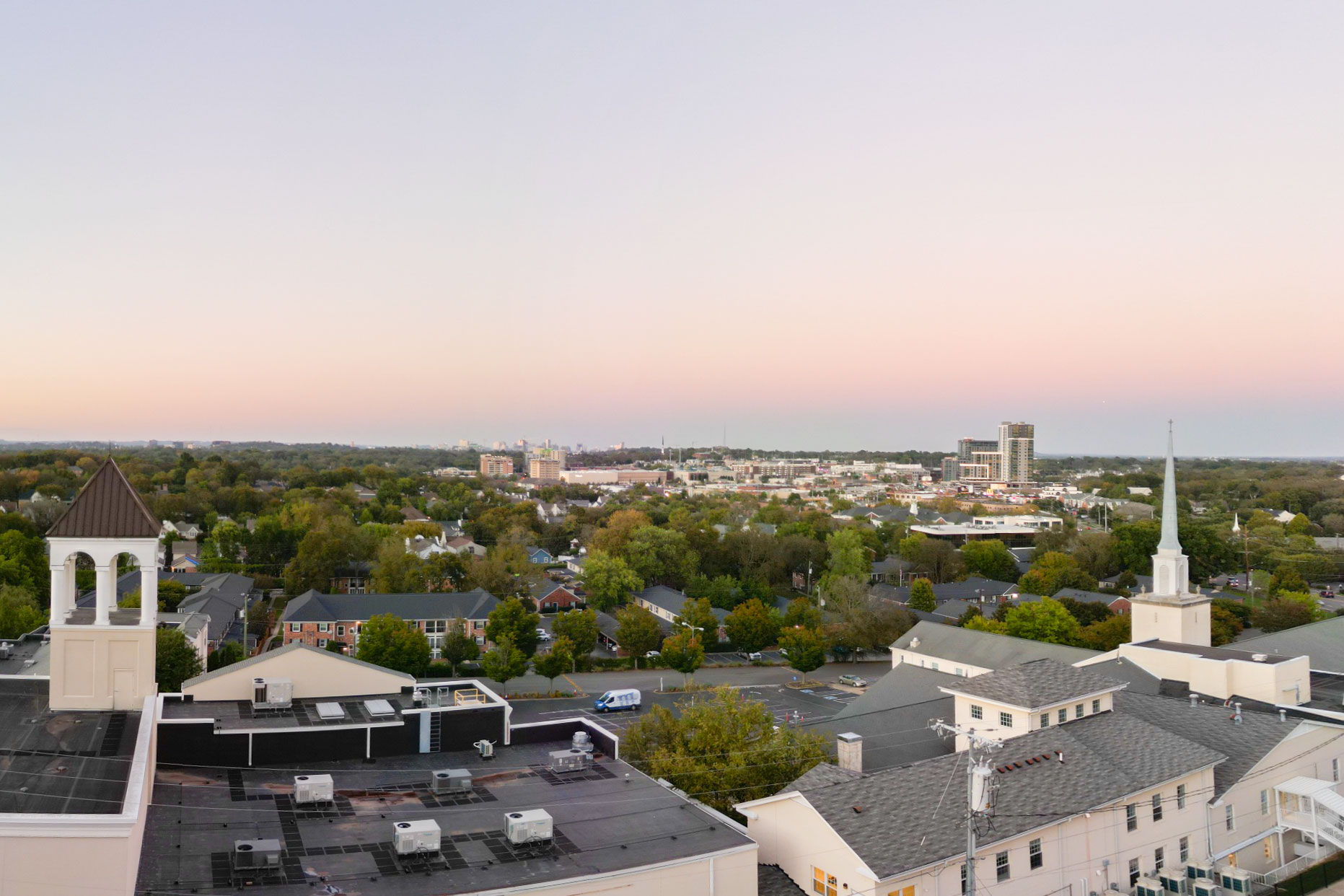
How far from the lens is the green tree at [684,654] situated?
4734 centimetres

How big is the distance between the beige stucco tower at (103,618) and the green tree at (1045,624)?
4065 centimetres

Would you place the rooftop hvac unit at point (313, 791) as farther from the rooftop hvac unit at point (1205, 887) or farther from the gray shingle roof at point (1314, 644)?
the gray shingle roof at point (1314, 644)

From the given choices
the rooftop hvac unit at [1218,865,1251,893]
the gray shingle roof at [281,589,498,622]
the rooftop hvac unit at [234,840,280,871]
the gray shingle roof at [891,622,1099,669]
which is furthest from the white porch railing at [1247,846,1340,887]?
the gray shingle roof at [281,589,498,622]

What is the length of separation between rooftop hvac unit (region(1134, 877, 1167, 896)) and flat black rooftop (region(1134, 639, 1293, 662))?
1461 cm

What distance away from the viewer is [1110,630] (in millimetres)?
46031

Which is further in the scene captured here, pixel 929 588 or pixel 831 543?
pixel 831 543

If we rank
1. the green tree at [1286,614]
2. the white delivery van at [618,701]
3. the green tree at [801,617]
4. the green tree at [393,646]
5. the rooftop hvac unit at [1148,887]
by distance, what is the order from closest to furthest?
the rooftop hvac unit at [1148,887], the white delivery van at [618,701], the green tree at [393,646], the green tree at [1286,614], the green tree at [801,617]

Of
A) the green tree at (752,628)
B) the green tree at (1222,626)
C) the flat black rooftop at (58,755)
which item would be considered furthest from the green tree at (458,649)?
the green tree at (1222,626)

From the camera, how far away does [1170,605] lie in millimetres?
37594

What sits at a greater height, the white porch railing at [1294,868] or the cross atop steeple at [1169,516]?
the cross atop steeple at [1169,516]

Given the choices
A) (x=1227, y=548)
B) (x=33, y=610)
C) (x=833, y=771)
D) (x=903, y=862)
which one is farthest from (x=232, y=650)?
(x=1227, y=548)

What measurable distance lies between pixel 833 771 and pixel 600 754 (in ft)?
18.4

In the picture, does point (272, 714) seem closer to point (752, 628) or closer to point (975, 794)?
point (975, 794)

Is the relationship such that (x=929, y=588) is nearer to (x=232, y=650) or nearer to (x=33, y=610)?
(x=232, y=650)
